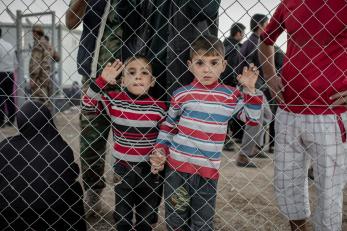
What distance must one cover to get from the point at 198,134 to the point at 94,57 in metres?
0.90

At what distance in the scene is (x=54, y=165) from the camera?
2.51 metres

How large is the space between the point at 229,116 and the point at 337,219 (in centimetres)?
82

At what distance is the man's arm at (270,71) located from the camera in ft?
8.38

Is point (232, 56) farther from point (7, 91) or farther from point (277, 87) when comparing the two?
point (7, 91)

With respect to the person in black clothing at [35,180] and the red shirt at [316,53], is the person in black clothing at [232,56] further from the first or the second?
the person in black clothing at [35,180]

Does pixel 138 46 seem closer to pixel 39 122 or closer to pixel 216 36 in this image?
pixel 216 36

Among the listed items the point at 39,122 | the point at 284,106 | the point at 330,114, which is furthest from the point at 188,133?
the point at 39,122

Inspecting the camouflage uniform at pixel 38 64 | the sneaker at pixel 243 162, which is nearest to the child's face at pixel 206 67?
the sneaker at pixel 243 162

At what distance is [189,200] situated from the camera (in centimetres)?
238

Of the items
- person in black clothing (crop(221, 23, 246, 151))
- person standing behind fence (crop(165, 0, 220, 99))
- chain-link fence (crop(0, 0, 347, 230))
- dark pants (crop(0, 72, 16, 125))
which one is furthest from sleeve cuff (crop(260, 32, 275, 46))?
dark pants (crop(0, 72, 16, 125))

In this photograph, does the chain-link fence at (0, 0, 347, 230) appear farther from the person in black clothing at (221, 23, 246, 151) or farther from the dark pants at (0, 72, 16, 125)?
the dark pants at (0, 72, 16, 125)

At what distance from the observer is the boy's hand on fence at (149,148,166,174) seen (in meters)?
2.36

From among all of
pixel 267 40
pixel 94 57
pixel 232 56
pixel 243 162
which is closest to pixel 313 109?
pixel 267 40

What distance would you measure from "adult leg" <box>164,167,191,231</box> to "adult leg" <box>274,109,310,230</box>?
22.1 inches
